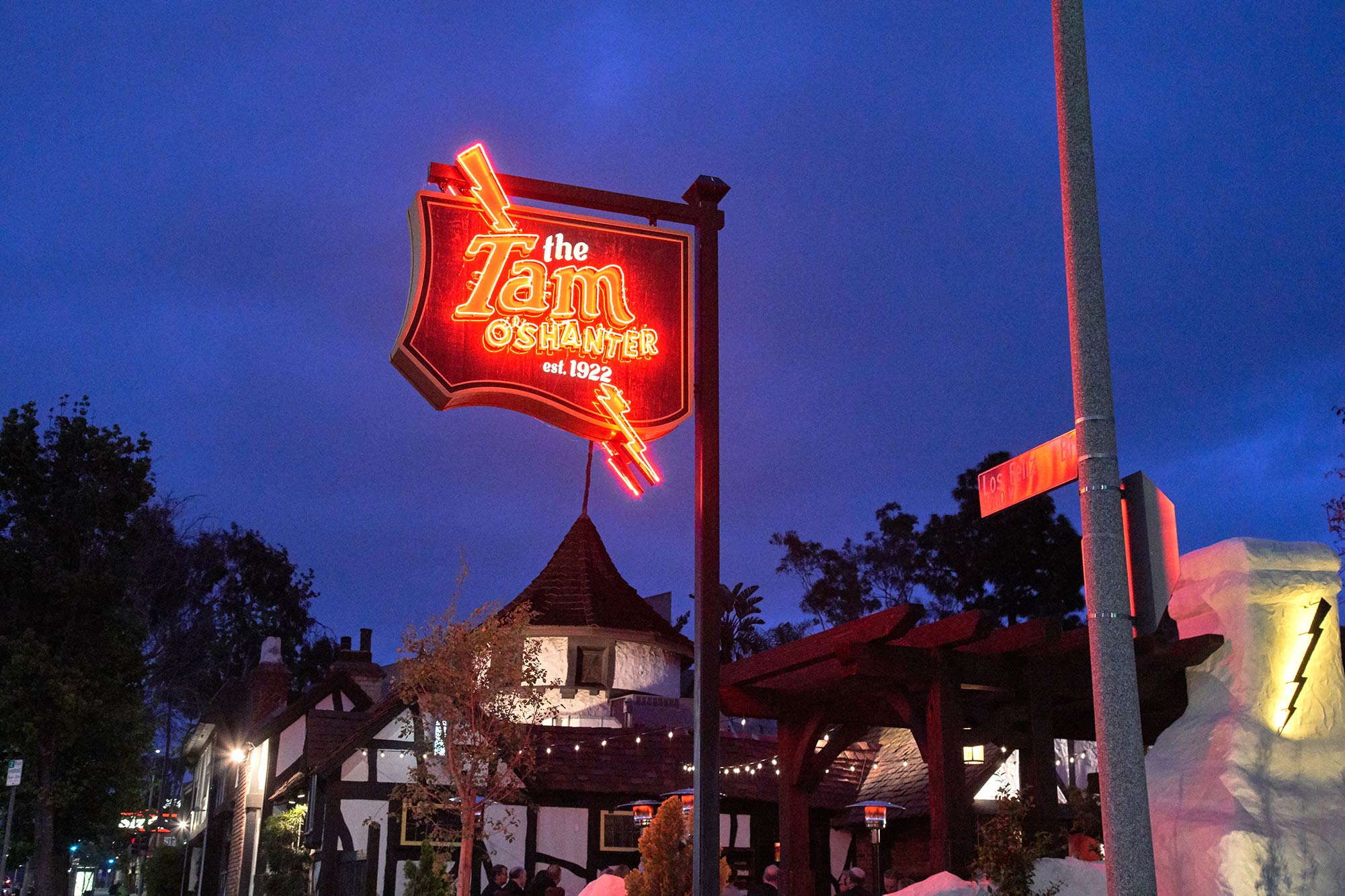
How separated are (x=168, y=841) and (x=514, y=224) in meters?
81.4

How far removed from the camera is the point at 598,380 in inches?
359

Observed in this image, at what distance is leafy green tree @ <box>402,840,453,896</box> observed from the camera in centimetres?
1897

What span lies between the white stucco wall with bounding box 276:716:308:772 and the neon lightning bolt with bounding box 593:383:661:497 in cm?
2603

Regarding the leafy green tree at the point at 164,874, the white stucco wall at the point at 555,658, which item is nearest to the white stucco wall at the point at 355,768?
the white stucco wall at the point at 555,658

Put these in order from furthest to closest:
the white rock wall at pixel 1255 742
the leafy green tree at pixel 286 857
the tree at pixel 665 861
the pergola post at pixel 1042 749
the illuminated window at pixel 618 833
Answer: the leafy green tree at pixel 286 857, the illuminated window at pixel 618 833, the tree at pixel 665 861, the pergola post at pixel 1042 749, the white rock wall at pixel 1255 742

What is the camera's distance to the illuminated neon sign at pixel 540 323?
9.02 metres

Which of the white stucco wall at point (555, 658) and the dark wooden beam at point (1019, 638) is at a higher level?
the white stucco wall at point (555, 658)

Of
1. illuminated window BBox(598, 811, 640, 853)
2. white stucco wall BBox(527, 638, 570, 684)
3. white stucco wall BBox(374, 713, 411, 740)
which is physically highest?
white stucco wall BBox(527, 638, 570, 684)

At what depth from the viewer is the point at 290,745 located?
3288 cm

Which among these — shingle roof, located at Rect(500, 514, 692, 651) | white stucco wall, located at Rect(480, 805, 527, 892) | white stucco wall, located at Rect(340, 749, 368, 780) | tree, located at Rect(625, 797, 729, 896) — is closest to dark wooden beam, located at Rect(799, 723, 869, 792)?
tree, located at Rect(625, 797, 729, 896)

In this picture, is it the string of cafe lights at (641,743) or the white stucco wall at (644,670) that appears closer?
the string of cafe lights at (641,743)

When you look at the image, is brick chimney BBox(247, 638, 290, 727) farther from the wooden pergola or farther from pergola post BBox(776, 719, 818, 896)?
the wooden pergola

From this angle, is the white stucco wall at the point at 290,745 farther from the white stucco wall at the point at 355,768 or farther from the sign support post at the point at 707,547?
the sign support post at the point at 707,547

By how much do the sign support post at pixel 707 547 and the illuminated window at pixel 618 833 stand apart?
17.6m
